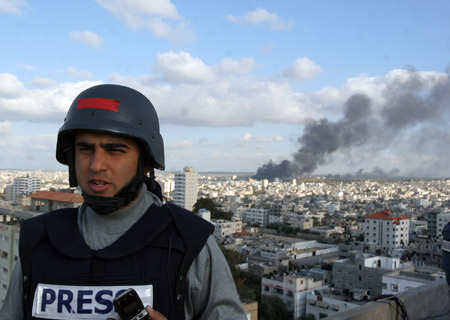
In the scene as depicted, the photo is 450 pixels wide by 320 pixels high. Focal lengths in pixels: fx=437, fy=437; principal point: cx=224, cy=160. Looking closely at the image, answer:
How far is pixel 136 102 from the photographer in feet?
3.19

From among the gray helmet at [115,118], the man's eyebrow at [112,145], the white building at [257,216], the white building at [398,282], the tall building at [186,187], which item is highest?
the gray helmet at [115,118]

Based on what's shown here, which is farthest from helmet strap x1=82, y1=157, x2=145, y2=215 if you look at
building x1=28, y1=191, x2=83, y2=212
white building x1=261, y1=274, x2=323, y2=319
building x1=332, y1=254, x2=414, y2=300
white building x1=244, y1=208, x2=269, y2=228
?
white building x1=244, y1=208, x2=269, y2=228

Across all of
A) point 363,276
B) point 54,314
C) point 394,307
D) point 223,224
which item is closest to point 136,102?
point 54,314

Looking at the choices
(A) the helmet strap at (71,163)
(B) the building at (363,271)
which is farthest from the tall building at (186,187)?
(A) the helmet strap at (71,163)

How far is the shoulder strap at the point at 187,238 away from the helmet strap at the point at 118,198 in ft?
0.27

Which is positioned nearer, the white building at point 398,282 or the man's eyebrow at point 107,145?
the man's eyebrow at point 107,145

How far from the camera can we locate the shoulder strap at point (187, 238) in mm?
812

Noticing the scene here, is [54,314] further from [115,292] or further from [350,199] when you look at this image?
[350,199]

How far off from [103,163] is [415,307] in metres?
1.93

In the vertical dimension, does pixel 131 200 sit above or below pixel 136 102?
below

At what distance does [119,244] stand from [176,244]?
0.11 m

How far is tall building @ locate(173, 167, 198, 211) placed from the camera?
1377 inches

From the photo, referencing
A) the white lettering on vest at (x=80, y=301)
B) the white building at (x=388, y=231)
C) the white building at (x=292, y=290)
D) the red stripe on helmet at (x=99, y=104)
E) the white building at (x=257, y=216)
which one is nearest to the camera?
the white lettering on vest at (x=80, y=301)

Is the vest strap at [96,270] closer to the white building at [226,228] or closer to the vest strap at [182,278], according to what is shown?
the vest strap at [182,278]
